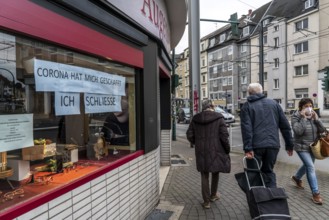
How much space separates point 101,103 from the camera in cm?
357

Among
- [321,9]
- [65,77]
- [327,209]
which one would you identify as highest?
[321,9]

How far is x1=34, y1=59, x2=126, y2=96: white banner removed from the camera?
2.58 metres

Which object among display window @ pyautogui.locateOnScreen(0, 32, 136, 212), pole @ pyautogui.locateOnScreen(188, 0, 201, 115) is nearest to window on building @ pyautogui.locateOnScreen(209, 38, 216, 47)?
pole @ pyautogui.locateOnScreen(188, 0, 201, 115)

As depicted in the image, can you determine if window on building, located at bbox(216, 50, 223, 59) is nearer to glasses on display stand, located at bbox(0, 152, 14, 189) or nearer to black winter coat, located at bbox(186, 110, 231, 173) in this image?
black winter coat, located at bbox(186, 110, 231, 173)

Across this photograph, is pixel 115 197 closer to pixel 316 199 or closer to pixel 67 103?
pixel 67 103

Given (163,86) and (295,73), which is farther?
(295,73)

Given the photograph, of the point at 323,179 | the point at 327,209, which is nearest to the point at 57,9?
the point at 327,209

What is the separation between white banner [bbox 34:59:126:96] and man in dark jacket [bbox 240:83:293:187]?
1.87 metres

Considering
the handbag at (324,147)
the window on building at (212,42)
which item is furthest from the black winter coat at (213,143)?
the window on building at (212,42)

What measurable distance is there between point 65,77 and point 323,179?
5.75 m

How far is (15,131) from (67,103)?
0.66 meters

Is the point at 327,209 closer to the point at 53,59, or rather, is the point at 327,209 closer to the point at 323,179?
the point at 323,179

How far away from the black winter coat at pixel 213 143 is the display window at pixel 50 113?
144 centimetres

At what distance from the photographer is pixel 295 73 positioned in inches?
1404
